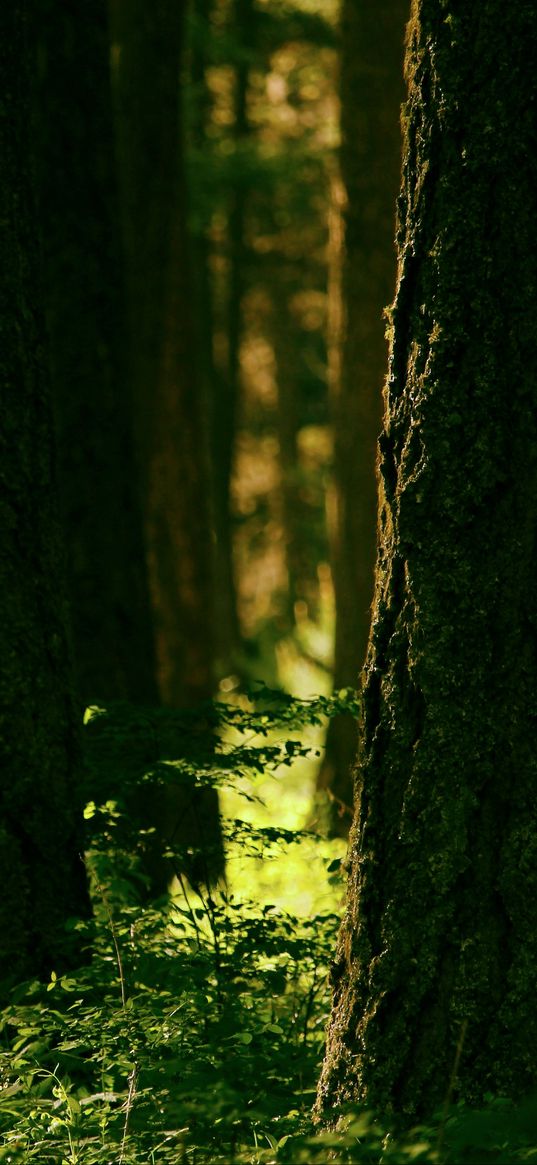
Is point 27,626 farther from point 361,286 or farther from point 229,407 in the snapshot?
point 229,407

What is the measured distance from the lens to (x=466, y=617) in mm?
3000

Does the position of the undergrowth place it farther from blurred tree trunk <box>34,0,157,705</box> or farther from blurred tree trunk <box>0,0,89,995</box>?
blurred tree trunk <box>34,0,157,705</box>

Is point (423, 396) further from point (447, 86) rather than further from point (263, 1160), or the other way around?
point (263, 1160)

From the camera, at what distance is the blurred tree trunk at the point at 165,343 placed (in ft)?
30.7

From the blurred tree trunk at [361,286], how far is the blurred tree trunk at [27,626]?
5219 millimetres

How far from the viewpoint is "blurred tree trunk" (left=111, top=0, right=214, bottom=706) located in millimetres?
9344

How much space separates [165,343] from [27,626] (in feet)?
19.5

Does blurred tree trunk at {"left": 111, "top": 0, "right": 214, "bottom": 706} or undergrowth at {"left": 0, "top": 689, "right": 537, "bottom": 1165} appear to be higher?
blurred tree trunk at {"left": 111, "top": 0, "right": 214, "bottom": 706}

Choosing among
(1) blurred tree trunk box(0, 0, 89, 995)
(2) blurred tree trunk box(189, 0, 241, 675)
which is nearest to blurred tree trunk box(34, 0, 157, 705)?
(1) blurred tree trunk box(0, 0, 89, 995)

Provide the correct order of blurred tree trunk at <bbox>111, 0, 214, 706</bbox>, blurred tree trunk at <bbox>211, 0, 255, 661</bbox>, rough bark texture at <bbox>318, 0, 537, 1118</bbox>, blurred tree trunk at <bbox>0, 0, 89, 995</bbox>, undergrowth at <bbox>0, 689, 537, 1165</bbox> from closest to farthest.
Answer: undergrowth at <bbox>0, 689, 537, 1165</bbox> < rough bark texture at <bbox>318, 0, 537, 1118</bbox> < blurred tree trunk at <bbox>0, 0, 89, 995</bbox> < blurred tree trunk at <bbox>111, 0, 214, 706</bbox> < blurred tree trunk at <bbox>211, 0, 255, 661</bbox>

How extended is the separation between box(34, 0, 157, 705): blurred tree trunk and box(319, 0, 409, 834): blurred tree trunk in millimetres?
2963

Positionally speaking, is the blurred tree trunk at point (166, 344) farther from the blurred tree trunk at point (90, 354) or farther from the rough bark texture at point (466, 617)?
the rough bark texture at point (466, 617)

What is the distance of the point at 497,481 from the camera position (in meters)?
2.98

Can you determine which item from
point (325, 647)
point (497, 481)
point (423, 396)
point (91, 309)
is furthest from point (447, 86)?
point (325, 647)
